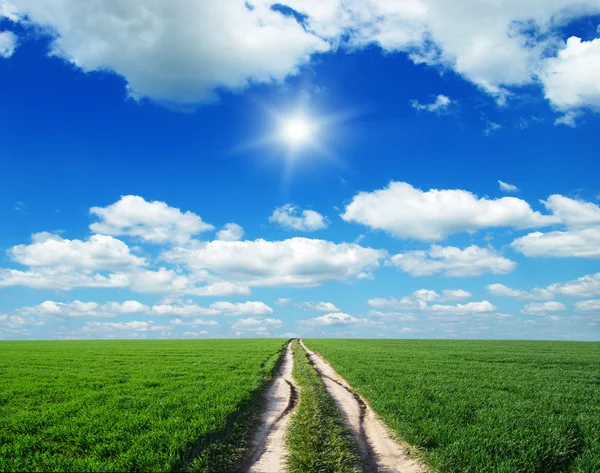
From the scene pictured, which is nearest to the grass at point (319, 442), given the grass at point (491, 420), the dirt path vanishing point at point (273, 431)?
the dirt path vanishing point at point (273, 431)

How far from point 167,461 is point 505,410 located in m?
11.4

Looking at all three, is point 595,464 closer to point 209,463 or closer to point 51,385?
point 209,463

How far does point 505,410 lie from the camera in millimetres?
13602

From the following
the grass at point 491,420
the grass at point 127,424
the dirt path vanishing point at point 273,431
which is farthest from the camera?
the grass at point 491,420

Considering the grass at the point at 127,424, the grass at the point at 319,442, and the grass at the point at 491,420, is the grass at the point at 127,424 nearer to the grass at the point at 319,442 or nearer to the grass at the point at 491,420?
the grass at the point at 319,442

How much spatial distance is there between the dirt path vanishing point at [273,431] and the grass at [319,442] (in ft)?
0.84

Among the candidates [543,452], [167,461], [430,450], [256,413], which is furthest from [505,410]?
[167,461]

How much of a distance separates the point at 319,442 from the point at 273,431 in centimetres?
192

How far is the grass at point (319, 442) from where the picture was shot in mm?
8703

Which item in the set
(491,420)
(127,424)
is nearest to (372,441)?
(491,420)

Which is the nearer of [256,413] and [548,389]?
[256,413]

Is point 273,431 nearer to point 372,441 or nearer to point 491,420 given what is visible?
point 372,441

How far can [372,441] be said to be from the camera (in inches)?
423

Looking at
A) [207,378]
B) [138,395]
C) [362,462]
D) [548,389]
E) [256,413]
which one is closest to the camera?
[362,462]
